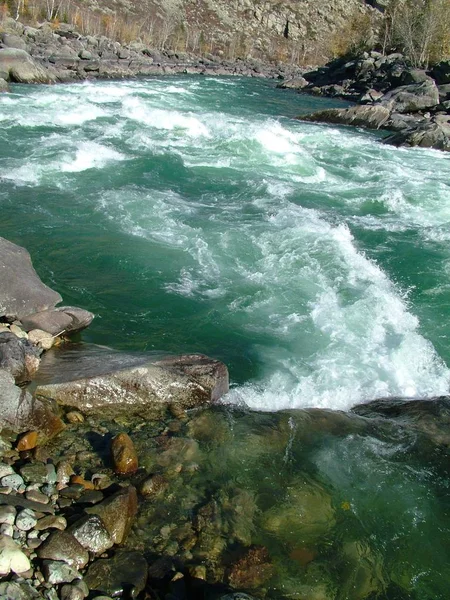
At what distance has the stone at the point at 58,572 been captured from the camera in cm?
369

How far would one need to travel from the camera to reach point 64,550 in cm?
390

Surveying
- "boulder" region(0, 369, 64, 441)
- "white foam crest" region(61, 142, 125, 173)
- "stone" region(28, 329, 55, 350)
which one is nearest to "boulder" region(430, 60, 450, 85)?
"white foam crest" region(61, 142, 125, 173)

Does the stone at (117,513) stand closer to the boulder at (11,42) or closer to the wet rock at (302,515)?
the wet rock at (302,515)

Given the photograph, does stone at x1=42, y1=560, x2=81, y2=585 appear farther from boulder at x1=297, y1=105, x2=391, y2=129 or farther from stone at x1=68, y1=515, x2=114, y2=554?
boulder at x1=297, y1=105, x2=391, y2=129

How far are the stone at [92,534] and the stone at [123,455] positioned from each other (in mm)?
788

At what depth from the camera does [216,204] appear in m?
14.0

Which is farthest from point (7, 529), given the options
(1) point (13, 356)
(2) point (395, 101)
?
(2) point (395, 101)

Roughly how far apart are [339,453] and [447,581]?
5.36 ft

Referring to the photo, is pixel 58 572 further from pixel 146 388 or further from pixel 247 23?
pixel 247 23

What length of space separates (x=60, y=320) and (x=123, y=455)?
10.5 ft

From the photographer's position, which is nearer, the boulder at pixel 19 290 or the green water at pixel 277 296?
the green water at pixel 277 296

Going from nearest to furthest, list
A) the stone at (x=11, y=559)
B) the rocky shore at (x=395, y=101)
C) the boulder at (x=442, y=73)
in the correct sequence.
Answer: the stone at (x=11, y=559) → the rocky shore at (x=395, y=101) → the boulder at (x=442, y=73)

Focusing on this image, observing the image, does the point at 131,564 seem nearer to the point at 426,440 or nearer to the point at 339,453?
the point at 339,453

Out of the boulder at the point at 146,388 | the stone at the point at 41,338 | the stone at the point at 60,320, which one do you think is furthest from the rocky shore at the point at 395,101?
the stone at the point at 41,338
